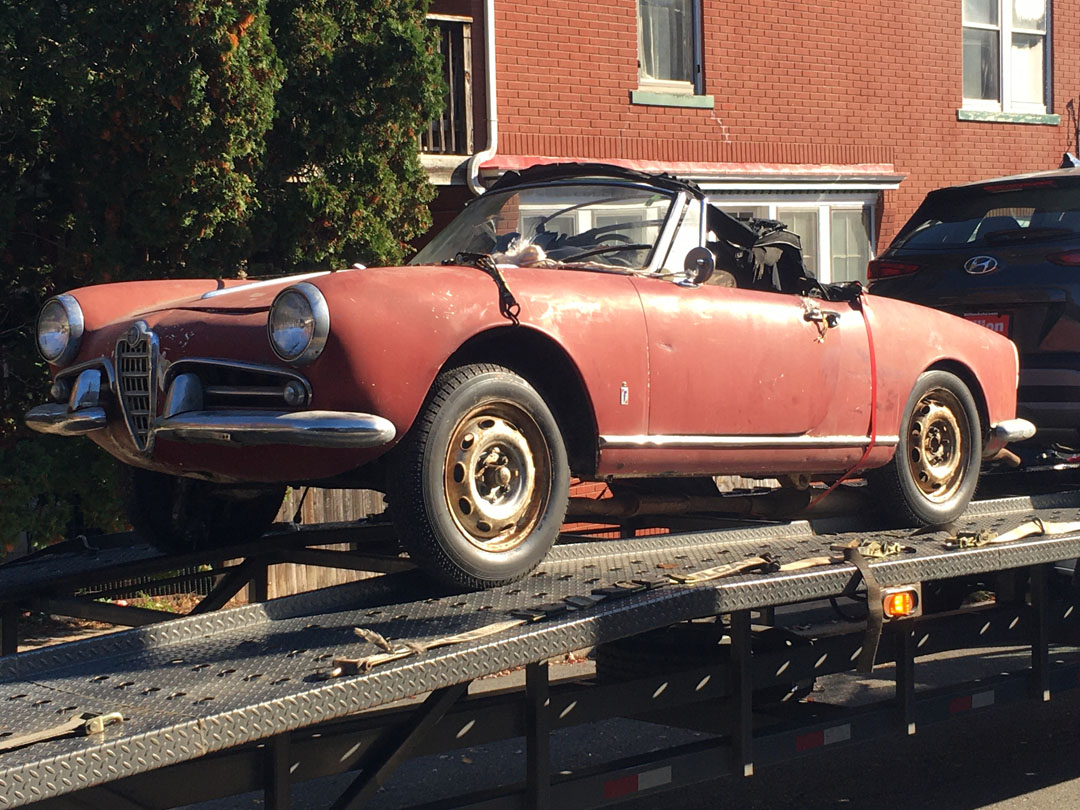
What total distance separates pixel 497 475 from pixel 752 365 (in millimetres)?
1264

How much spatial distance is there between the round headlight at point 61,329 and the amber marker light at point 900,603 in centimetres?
289

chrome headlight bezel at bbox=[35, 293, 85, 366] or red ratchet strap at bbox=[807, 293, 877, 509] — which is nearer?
chrome headlight bezel at bbox=[35, 293, 85, 366]

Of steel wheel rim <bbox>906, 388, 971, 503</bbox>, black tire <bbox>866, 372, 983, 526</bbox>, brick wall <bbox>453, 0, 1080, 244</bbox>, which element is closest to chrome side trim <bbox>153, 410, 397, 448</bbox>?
black tire <bbox>866, 372, 983, 526</bbox>

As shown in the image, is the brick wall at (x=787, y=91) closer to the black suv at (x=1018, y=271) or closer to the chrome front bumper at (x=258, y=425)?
the black suv at (x=1018, y=271)

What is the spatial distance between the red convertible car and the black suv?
746 millimetres

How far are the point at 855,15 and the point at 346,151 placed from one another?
24.8 feet

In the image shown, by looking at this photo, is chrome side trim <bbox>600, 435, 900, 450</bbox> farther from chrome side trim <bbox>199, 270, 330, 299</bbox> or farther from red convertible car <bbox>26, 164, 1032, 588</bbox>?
chrome side trim <bbox>199, 270, 330, 299</bbox>

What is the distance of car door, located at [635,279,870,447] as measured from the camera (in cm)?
475

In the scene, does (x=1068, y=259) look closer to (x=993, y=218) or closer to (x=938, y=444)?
(x=993, y=218)

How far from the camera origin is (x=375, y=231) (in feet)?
28.9

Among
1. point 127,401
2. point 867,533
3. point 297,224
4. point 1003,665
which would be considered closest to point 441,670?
point 127,401

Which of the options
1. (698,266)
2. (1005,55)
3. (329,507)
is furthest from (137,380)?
(1005,55)

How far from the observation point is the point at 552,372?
455cm

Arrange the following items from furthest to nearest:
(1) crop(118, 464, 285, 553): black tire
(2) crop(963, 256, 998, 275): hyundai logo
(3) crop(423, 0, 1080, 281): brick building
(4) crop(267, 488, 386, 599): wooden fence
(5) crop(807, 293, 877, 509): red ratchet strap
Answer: (3) crop(423, 0, 1080, 281): brick building → (4) crop(267, 488, 386, 599): wooden fence → (2) crop(963, 256, 998, 275): hyundai logo → (5) crop(807, 293, 877, 509): red ratchet strap → (1) crop(118, 464, 285, 553): black tire
